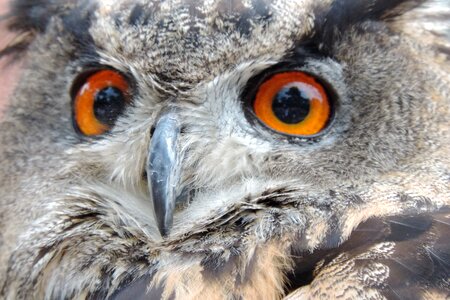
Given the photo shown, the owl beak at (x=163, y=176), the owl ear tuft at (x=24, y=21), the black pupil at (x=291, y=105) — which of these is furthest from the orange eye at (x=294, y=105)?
the owl ear tuft at (x=24, y=21)

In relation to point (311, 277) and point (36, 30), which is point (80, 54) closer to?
point (36, 30)

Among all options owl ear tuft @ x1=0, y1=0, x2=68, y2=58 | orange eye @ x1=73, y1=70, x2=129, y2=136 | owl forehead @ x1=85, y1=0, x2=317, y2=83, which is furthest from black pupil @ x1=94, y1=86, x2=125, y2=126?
owl ear tuft @ x1=0, y1=0, x2=68, y2=58

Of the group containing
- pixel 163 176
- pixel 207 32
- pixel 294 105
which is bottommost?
pixel 163 176

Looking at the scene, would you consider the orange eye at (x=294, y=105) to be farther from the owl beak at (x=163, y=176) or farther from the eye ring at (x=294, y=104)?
the owl beak at (x=163, y=176)

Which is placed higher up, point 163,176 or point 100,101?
point 100,101

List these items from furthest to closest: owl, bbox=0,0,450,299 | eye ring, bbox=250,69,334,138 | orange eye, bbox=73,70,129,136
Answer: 1. orange eye, bbox=73,70,129,136
2. eye ring, bbox=250,69,334,138
3. owl, bbox=0,0,450,299

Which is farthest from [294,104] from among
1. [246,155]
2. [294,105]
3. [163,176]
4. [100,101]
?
[100,101]

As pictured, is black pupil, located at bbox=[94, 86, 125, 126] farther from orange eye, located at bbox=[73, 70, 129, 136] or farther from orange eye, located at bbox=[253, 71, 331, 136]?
orange eye, located at bbox=[253, 71, 331, 136]

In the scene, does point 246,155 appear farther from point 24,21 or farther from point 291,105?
point 24,21
